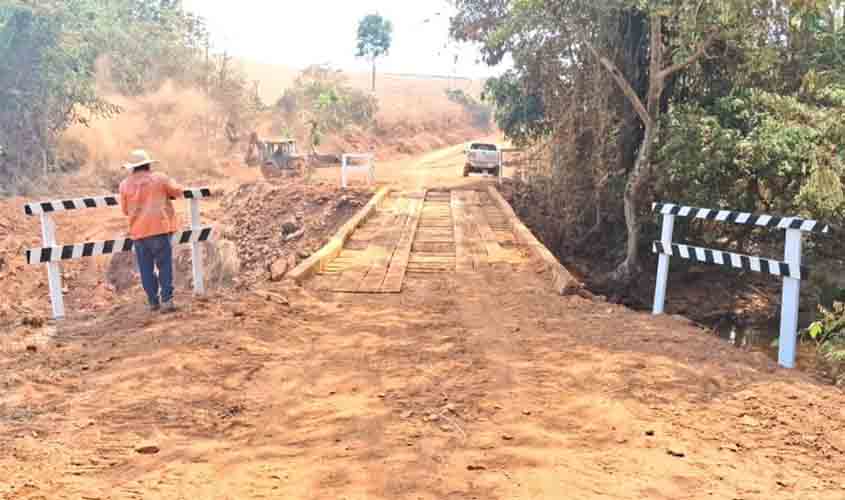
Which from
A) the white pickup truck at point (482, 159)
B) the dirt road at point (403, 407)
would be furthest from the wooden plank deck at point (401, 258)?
the white pickup truck at point (482, 159)

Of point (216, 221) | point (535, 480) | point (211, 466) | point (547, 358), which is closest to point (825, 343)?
point (547, 358)

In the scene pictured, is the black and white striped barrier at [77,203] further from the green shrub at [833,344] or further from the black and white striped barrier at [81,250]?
the green shrub at [833,344]

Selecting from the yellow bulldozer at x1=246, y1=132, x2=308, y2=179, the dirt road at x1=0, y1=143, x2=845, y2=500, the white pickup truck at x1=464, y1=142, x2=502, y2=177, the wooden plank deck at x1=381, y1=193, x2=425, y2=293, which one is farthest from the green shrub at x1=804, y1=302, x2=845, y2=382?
the yellow bulldozer at x1=246, y1=132, x2=308, y2=179

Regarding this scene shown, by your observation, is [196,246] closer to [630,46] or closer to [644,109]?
[644,109]

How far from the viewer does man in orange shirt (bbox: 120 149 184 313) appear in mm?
7430

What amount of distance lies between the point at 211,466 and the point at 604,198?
15281 millimetres

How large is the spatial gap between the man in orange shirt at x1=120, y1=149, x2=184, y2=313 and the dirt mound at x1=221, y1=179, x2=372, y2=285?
7.50 meters

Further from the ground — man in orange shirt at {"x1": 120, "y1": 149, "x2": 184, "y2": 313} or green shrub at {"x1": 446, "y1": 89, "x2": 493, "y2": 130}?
green shrub at {"x1": 446, "y1": 89, "x2": 493, "y2": 130}

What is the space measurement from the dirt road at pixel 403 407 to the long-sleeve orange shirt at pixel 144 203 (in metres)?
0.91

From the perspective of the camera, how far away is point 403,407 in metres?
4.76

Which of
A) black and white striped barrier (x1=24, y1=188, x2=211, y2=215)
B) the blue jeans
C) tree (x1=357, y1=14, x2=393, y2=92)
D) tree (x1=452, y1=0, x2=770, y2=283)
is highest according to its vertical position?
tree (x1=357, y1=14, x2=393, y2=92)

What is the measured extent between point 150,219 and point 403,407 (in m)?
3.97

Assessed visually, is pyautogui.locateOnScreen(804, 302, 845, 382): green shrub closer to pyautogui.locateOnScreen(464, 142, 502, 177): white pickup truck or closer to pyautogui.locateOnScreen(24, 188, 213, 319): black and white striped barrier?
pyautogui.locateOnScreen(24, 188, 213, 319): black and white striped barrier

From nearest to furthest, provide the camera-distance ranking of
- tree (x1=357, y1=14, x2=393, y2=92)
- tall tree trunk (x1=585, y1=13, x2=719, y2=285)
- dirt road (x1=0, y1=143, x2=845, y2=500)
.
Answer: dirt road (x1=0, y1=143, x2=845, y2=500), tall tree trunk (x1=585, y1=13, x2=719, y2=285), tree (x1=357, y1=14, x2=393, y2=92)
